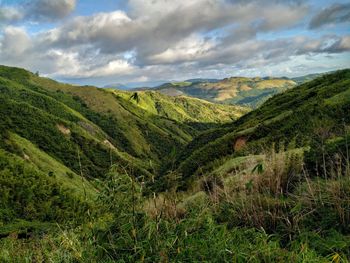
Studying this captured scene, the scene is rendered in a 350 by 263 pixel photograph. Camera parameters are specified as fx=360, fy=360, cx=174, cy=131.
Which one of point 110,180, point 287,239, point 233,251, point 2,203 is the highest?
point 110,180

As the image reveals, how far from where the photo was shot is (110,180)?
18.2ft

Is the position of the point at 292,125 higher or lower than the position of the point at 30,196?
higher

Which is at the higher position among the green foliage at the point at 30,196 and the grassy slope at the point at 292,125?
the grassy slope at the point at 292,125

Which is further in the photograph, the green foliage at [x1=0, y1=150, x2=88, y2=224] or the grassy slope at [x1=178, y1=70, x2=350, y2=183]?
the green foliage at [x1=0, y1=150, x2=88, y2=224]

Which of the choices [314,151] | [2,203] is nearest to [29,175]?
[2,203]

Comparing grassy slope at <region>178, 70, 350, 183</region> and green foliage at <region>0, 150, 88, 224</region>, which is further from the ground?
grassy slope at <region>178, 70, 350, 183</region>

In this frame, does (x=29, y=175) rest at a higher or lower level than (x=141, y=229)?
lower

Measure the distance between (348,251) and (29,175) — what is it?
93.0 meters

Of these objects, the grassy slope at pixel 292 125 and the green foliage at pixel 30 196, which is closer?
the grassy slope at pixel 292 125

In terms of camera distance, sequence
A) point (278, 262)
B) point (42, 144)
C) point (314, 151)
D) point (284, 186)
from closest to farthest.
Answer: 1. point (278, 262)
2. point (284, 186)
3. point (314, 151)
4. point (42, 144)

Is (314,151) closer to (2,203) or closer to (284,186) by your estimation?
(284,186)

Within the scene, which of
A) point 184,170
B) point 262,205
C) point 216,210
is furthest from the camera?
point 184,170

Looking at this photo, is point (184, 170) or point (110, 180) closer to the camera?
point (110, 180)

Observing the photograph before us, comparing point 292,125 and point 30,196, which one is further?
point 30,196
